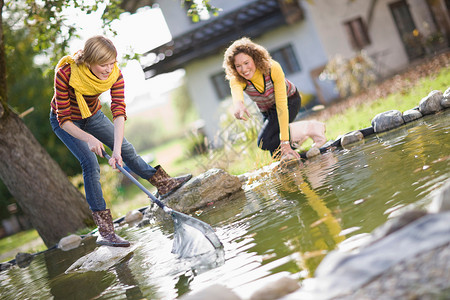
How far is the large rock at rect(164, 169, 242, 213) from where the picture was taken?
585 cm

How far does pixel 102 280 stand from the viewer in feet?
12.4

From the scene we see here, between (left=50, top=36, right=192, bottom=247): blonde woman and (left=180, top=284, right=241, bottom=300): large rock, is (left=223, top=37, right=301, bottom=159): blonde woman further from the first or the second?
(left=180, top=284, right=241, bottom=300): large rock

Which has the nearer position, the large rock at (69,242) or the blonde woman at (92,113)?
the blonde woman at (92,113)

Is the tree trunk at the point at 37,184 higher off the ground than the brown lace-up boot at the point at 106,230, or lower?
higher

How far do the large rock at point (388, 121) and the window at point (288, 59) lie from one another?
11.5 metres

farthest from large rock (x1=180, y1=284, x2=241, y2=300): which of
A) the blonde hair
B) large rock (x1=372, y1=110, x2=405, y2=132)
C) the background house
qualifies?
the background house

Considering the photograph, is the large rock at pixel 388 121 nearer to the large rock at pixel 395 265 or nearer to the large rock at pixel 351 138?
the large rock at pixel 351 138

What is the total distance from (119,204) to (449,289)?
12.1m

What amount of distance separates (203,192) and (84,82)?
220 cm

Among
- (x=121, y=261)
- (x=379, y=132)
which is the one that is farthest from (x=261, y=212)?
(x=379, y=132)

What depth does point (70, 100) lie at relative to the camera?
4402 millimetres

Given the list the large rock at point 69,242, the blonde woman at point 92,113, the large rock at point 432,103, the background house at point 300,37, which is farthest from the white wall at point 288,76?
the blonde woman at point 92,113

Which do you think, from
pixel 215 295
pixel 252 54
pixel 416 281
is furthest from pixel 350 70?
pixel 416 281

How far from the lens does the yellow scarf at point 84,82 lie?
412cm
